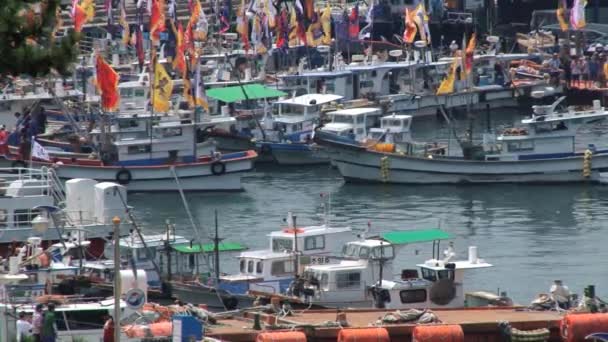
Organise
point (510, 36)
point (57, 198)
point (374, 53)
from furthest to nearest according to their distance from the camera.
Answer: point (510, 36) < point (374, 53) < point (57, 198)

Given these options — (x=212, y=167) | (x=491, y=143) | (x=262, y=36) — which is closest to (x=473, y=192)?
(x=491, y=143)

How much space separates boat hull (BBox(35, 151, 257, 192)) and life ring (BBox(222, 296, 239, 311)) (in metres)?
20.6

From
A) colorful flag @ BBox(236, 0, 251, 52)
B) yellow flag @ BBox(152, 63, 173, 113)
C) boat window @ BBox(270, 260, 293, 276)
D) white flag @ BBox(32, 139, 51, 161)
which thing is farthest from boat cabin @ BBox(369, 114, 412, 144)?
boat window @ BBox(270, 260, 293, 276)

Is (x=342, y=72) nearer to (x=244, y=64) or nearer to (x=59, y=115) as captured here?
(x=244, y=64)

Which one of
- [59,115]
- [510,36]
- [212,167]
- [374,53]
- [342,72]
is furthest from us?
[510,36]

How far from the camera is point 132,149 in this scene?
63375mm

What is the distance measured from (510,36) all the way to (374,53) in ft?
32.9

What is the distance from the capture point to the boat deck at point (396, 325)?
36469 millimetres

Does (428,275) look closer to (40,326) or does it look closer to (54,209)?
(40,326)

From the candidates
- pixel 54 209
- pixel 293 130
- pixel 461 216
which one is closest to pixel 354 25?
pixel 293 130

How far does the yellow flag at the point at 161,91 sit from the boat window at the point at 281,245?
1945 cm

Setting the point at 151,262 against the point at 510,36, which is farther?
the point at 510,36

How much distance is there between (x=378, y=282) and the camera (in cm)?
4156

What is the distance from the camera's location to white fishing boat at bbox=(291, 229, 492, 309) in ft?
135
